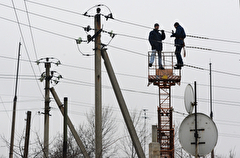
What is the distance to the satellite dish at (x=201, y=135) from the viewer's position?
26.7ft

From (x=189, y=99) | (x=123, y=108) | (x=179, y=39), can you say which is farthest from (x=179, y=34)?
(x=189, y=99)

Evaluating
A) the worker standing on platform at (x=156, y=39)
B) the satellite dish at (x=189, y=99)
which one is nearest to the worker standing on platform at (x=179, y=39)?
the worker standing on platform at (x=156, y=39)

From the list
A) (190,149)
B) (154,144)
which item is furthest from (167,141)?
(190,149)

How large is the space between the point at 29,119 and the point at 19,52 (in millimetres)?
10161

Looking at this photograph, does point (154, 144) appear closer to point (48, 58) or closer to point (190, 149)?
point (190, 149)

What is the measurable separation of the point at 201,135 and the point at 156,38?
8.96 metres

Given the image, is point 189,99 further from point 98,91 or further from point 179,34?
point 179,34

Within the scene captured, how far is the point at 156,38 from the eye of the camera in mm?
16734

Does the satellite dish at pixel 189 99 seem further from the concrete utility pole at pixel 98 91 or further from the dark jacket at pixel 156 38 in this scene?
the dark jacket at pixel 156 38

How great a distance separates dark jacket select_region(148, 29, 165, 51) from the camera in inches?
658

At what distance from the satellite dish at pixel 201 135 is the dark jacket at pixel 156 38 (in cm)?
872

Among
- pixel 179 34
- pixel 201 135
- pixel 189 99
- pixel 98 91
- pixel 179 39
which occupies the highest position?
pixel 179 34

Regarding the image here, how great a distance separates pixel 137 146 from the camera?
13.0 m

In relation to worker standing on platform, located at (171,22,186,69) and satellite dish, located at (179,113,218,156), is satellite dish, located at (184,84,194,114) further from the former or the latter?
worker standing on platform, located at (171,22,186,69)
